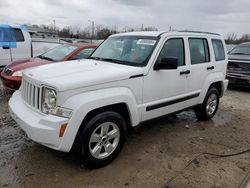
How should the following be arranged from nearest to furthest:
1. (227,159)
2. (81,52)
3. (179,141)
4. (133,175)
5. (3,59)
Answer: (133,175)
(227,159)
(179,141)
(81,52)
(3,59)

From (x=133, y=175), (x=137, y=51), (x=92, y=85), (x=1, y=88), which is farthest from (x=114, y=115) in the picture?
(x=1, y=88)

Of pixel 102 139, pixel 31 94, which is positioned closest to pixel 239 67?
pixel 102 139

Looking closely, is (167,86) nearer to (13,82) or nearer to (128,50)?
(128,50)

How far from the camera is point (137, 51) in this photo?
4094 mm

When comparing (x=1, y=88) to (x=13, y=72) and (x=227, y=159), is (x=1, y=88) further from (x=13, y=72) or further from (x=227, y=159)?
(x=227, y=159)

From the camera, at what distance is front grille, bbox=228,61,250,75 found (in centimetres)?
895

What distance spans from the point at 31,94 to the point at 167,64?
6.71 ft

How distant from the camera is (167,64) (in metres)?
3.79

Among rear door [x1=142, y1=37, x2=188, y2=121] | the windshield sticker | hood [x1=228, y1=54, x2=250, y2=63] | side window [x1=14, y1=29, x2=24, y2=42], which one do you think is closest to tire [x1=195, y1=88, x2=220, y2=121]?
rear door [x1=142, y1=37, x2=188, y2=121]

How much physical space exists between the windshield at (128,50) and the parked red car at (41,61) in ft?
7.24

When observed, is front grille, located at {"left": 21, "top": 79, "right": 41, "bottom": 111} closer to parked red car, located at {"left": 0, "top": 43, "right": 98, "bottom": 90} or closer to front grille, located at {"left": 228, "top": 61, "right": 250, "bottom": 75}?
parked red car, located at {"left": 0, "top": 43, "right": 98, "bottom": 90}

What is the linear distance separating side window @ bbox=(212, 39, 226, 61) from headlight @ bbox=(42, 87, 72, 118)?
3.85m

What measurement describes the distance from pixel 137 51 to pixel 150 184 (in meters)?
2.11

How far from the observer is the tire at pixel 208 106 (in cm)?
541
